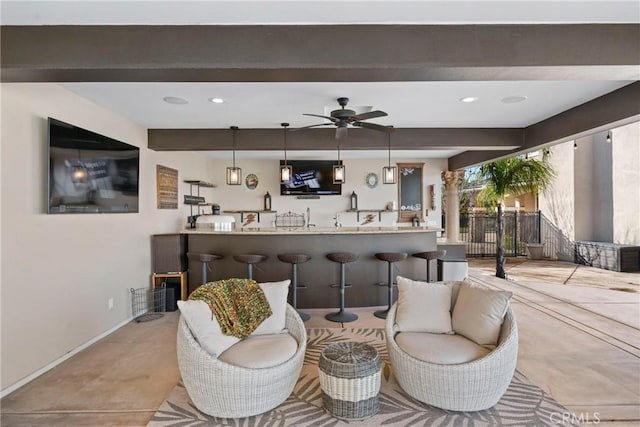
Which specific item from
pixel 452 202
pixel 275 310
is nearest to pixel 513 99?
pixel 275 310

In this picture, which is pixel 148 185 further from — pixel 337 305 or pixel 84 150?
pixel 337 305

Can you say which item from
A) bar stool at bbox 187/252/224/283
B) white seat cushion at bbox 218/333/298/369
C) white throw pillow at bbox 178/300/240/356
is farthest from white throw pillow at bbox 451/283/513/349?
bar stool at bbox 187/252/224/283

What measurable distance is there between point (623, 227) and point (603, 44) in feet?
26.6

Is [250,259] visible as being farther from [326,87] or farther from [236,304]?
[326,87]

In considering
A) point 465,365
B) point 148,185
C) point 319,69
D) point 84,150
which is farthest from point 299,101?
point 465,365

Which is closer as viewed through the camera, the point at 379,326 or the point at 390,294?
the point at 379,326

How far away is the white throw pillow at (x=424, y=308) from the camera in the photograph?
107 inches

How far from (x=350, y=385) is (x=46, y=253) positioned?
2884 millimetres

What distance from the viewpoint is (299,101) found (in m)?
3.76

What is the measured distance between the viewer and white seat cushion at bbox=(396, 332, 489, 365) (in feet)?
7.50

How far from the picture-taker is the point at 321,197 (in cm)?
777

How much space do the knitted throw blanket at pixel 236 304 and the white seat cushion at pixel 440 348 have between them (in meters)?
1.13

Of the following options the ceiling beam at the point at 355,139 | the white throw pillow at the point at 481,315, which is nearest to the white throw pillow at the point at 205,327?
the white throw pillow at the point at 481,315

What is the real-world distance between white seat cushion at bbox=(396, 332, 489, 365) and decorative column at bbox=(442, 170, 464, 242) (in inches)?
219
